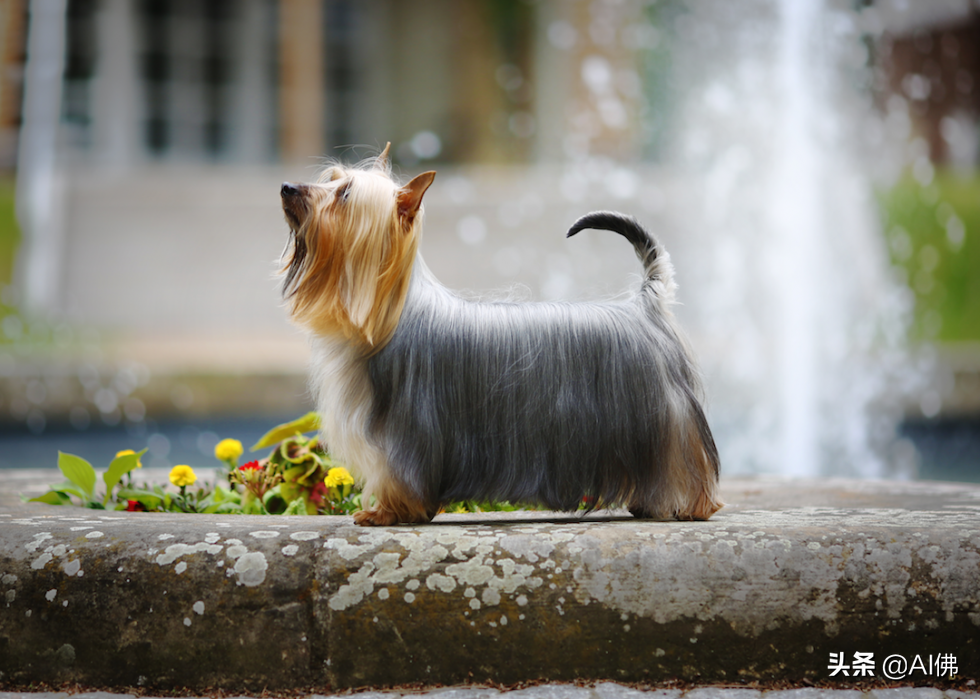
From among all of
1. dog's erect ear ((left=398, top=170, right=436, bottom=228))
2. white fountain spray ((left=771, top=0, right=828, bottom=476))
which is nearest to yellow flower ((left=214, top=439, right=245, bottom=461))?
dog's erect ear ((left=398, top=170, right=436, bottom=228))

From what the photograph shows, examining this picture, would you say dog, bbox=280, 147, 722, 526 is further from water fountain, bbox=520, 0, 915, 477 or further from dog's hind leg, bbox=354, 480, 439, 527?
water fountain, bbox=520, 0, 915, 477

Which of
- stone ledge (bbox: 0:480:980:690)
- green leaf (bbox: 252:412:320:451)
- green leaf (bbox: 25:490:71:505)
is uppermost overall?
green leaf (bbox: 252:412:320:451)

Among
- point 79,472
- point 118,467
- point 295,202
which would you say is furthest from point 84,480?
point 295,202

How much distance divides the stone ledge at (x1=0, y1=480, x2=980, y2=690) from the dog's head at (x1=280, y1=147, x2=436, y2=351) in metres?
0.69

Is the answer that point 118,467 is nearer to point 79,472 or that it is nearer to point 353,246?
point 79,472

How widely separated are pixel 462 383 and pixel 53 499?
182 centimetres

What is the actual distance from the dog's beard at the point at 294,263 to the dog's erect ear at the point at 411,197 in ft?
1.00

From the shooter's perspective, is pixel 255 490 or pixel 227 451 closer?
pixel 255 490

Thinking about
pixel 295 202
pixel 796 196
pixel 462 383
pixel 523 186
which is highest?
pixel 523 186

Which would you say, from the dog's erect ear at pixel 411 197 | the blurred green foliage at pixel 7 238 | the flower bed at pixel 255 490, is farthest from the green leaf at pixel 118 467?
the blurred green foliage at pixel 7 238

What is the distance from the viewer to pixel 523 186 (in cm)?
1353

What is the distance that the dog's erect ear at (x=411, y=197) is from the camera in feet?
8.80

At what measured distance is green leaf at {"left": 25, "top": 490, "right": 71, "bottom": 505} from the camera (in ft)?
11.8

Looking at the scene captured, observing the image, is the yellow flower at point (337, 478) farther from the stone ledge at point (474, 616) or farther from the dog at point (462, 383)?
the stone ledge at point (474, 616)
